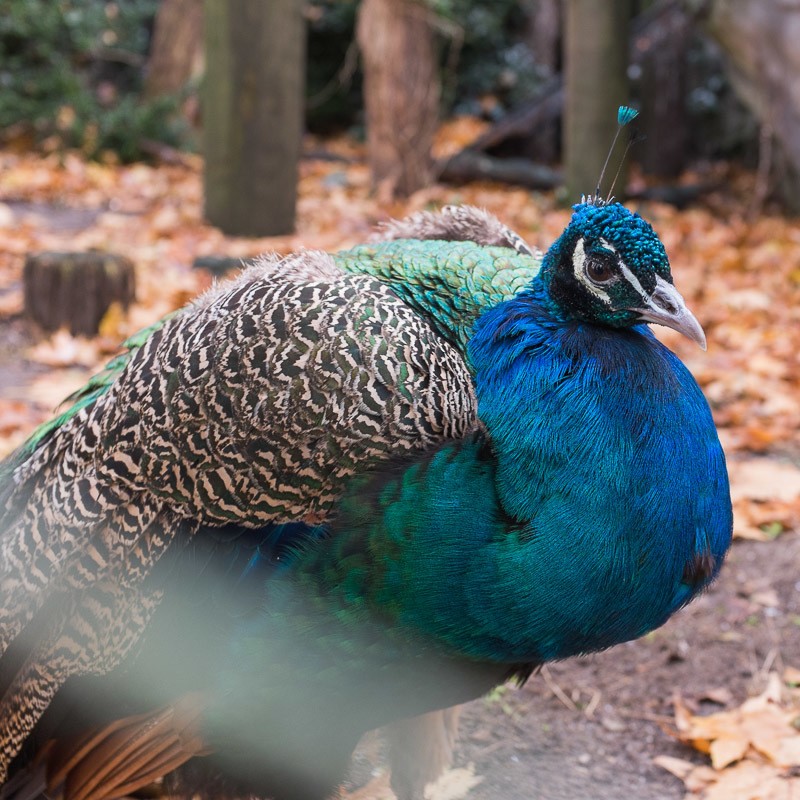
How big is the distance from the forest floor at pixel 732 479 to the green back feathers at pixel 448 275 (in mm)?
1305

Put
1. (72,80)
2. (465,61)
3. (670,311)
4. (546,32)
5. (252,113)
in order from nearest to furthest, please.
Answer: (670,311) → (252,113) → (72,80) → (546,32) → (465,61)

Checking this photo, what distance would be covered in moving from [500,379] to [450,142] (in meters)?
10.3

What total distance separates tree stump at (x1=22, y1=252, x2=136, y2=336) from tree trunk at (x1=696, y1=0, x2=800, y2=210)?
4464 millimetres

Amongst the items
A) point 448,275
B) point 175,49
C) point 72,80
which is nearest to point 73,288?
point 448,275

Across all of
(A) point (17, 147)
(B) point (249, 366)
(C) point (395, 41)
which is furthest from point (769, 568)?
(A) point (17, 147)

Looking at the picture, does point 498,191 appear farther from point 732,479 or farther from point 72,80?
point 732,479

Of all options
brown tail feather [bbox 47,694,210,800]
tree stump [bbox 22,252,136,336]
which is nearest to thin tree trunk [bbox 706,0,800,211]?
tree stump [bbox 22,252,136,336]

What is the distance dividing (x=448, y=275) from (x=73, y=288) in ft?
10.5

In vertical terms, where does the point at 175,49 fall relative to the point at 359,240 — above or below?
above

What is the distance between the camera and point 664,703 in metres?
3.13

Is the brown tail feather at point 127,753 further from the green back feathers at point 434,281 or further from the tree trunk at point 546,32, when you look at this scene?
the tree trunk at point 546,32

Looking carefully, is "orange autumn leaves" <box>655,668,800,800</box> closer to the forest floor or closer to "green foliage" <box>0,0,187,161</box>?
the forest floor

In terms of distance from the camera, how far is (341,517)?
213cm

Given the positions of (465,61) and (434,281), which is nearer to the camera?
(434,281)
